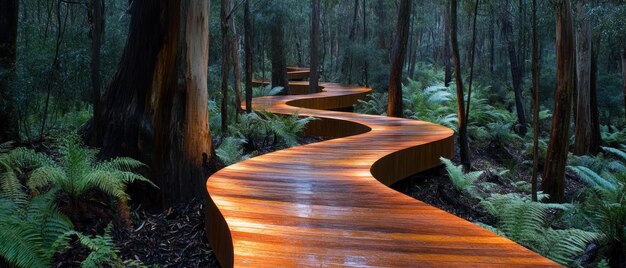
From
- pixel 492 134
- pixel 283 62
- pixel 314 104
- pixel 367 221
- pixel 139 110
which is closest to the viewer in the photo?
pixel 367 221

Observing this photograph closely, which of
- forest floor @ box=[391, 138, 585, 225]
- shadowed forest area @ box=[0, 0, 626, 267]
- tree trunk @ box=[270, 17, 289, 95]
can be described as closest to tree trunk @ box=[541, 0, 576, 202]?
shadowed forest area @ box=[0, 0, 626, 267]

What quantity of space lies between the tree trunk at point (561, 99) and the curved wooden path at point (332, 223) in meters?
3.86

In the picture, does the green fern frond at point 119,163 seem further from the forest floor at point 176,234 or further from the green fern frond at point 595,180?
the green fern frond at point 595,180

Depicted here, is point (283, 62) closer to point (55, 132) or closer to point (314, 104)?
point (314, 104)

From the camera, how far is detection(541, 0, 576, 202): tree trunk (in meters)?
9.12

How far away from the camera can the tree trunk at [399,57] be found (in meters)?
14.3

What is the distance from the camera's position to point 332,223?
397cm

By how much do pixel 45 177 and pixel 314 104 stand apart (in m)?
13.7

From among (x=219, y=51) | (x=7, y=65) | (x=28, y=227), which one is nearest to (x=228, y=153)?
(x=7, y=65)

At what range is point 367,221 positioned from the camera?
4023 millimetres

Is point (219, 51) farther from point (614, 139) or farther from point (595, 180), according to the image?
point (595, 180)

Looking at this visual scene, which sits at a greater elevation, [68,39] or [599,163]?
[68,39]


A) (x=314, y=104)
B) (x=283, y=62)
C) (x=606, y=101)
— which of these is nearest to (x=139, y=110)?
(x=314, y=104)

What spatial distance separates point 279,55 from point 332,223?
1821 centimetres
